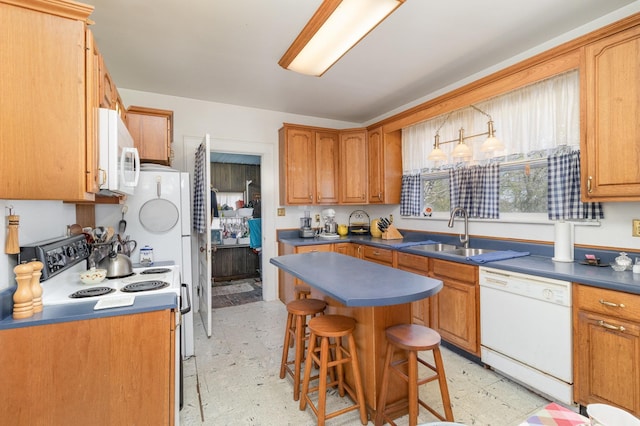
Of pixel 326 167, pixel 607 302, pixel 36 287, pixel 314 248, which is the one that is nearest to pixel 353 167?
pixel 326 167

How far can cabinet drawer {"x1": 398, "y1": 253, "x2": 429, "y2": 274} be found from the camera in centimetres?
296

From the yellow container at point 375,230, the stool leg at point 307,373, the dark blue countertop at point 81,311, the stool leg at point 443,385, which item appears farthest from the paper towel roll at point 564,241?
the dark blue countertop at point 81,311

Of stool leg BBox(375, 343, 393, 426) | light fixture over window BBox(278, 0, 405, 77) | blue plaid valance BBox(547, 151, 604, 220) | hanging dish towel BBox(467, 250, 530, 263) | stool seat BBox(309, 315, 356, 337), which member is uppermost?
light fixture over window BBox(278, 0, 405, 77)

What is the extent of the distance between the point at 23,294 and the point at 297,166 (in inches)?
124

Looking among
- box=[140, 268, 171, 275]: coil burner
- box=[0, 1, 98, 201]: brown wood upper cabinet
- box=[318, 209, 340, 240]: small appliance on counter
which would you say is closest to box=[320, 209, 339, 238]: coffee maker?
box=[318, 209, 340, 240]: small appliance on counter

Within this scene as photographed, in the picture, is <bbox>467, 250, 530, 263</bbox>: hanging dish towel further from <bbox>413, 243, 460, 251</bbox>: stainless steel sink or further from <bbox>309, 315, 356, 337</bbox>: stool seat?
<bbox>309, 315, 356, 337</bbox>: stool seat

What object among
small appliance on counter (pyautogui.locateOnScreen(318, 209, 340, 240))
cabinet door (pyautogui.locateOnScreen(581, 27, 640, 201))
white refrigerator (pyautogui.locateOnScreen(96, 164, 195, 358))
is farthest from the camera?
small appliance on counter (pyautogui.locateOnScreen(318, 209, 340, 240))

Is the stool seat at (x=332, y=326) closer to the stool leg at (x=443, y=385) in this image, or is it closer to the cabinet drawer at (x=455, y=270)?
the stool leg at (x=443, y=385)

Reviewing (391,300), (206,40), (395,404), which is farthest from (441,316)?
(206,40)

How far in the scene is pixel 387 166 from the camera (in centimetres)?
404

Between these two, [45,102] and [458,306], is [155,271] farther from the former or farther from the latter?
[458,306]

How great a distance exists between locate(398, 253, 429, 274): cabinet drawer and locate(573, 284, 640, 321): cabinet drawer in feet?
3.96

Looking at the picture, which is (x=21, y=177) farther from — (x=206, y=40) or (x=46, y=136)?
(x=206, y=40)

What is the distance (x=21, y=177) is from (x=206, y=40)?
5.78 ft
